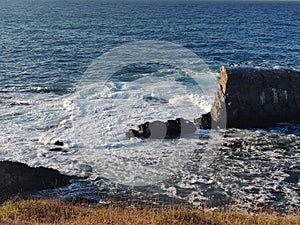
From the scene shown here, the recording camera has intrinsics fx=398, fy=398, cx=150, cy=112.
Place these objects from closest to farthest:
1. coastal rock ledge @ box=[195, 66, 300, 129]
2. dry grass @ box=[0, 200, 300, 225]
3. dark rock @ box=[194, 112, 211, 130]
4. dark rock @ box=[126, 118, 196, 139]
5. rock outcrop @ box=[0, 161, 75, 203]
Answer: dry grass @ box=[0, 200, 300, 225]
rock outcrop @ box=[0, 161, 75, 203]
dark rock @ box=[126, 118, 196, 139]
coastal rock ledge @ box=[195, 66, 300, 129]
dark rock @ box=[194, 112, 211, 130]

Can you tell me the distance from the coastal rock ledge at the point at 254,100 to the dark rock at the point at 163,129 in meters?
1.35

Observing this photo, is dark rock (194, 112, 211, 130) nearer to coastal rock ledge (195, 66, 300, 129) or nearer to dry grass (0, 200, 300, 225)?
coastal rock ledge (195, 66, 300, 129)

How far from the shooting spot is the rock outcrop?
51.0 ft

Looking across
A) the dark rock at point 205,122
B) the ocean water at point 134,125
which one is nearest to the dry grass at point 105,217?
the ocean water at point 134,125

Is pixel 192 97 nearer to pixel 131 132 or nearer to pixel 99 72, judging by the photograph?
pixel 131 132

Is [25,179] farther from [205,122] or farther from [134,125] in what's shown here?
[205,122]

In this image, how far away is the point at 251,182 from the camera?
16484 millimetres

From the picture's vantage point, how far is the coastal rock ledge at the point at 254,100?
917 inches

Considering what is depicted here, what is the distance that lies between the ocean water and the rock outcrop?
2.41ft

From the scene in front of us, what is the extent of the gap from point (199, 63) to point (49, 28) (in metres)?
43.1

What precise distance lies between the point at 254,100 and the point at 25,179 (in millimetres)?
13677

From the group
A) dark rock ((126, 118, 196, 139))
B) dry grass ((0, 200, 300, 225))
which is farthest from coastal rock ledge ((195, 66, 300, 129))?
dry grass ((0, 200, 300, 225))

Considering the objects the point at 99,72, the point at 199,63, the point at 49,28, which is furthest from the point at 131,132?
the point at 49,28

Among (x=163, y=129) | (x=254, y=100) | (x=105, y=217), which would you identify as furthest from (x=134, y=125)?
(x=105, y=217)
